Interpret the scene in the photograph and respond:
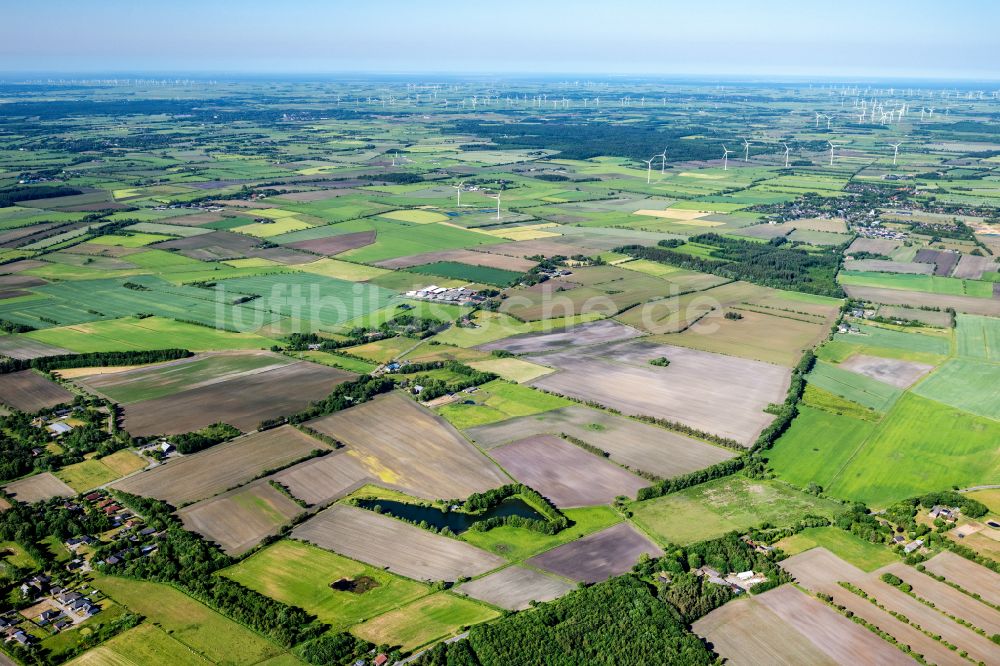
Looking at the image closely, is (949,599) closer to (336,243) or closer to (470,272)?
(470,272)

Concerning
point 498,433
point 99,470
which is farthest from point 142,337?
point 498,433

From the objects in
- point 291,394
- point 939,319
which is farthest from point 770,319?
point 291,394

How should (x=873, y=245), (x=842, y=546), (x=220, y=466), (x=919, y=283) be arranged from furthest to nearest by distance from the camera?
(x=873, y=245), (x=919, y=283), (x=220, y=466), (x=842, y=546)

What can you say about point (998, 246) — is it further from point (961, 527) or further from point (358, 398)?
point (358, 398)

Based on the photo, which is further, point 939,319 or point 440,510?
point 939,319

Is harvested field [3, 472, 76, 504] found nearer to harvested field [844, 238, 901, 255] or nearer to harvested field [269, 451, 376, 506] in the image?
harvested field [269, 451, 376, 506]

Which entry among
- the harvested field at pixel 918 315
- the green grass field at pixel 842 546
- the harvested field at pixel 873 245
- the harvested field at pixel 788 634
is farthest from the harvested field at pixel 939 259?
the harvested field at pixel 788 634
